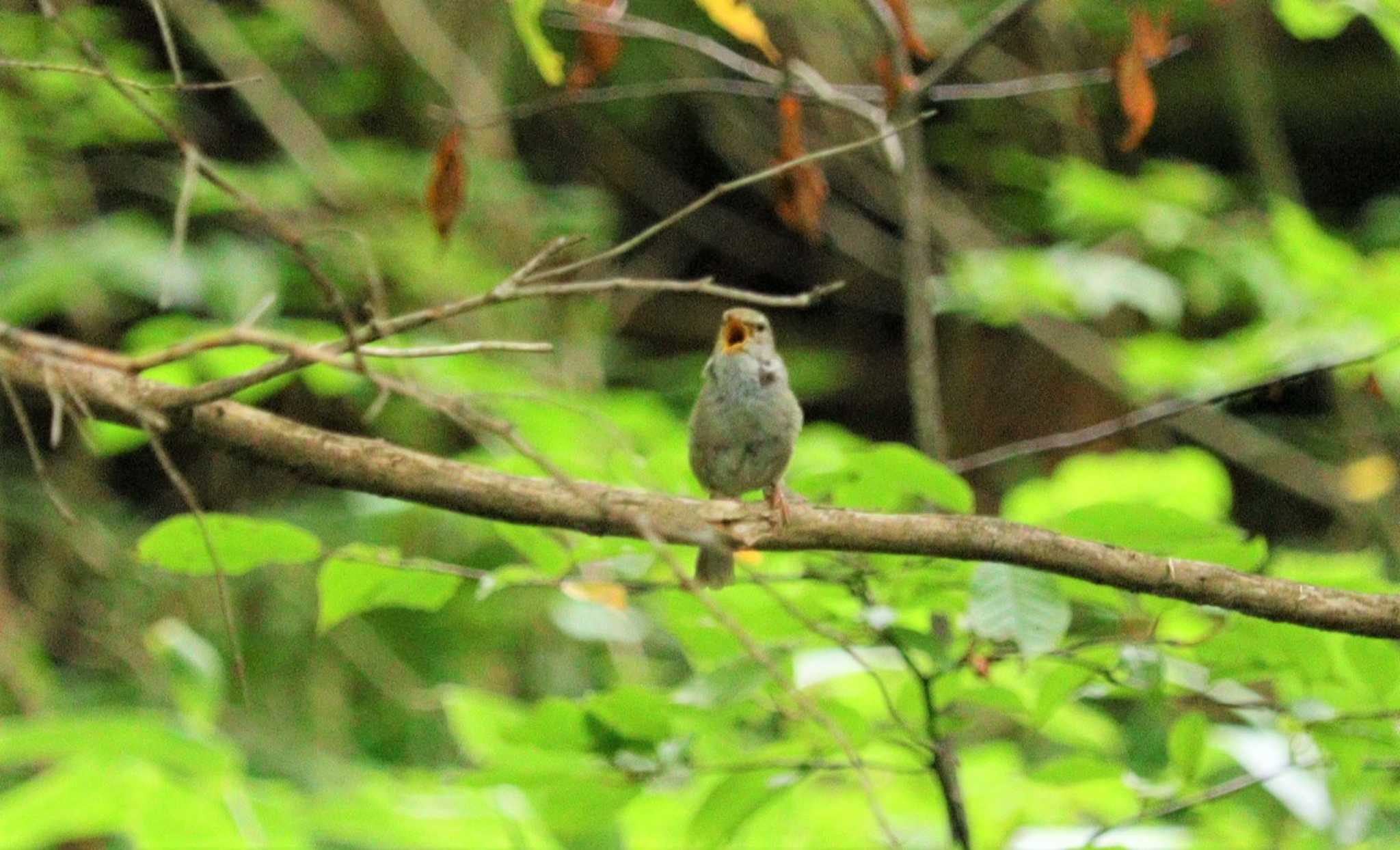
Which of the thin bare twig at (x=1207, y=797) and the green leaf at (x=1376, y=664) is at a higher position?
the green leaf at (x=1376, y=664)

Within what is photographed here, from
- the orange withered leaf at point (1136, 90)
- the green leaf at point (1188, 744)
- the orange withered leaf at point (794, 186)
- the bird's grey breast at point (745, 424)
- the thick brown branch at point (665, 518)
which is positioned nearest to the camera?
the thick brown branch at point (665, 518)

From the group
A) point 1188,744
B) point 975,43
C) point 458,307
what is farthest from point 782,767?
point 975,43

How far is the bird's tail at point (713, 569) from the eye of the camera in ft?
8.71

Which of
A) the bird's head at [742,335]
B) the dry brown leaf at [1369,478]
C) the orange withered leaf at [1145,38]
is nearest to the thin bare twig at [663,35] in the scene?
the bird's head at [742,335]

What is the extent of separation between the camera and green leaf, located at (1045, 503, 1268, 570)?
179 cm

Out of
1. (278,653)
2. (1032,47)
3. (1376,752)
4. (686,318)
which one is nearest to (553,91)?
(686,318)

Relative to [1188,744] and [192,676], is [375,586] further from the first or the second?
[1188,744]

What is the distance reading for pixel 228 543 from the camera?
193cm

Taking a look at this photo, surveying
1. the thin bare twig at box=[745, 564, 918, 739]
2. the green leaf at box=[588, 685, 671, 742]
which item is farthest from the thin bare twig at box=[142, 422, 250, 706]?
the thin bare twig at box=[745, 564, 918, 739]

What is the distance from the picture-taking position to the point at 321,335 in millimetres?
3498

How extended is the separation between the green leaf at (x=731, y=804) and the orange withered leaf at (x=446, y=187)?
3.26 feet

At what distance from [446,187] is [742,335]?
115cm

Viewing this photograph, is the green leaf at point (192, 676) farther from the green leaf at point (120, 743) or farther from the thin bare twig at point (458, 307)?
the thin bare twig at point (458, 307)

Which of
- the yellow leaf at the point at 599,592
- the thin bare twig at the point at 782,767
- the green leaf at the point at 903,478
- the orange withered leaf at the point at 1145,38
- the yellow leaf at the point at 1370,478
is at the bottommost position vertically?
the thin bare twig at the point at 782,767
